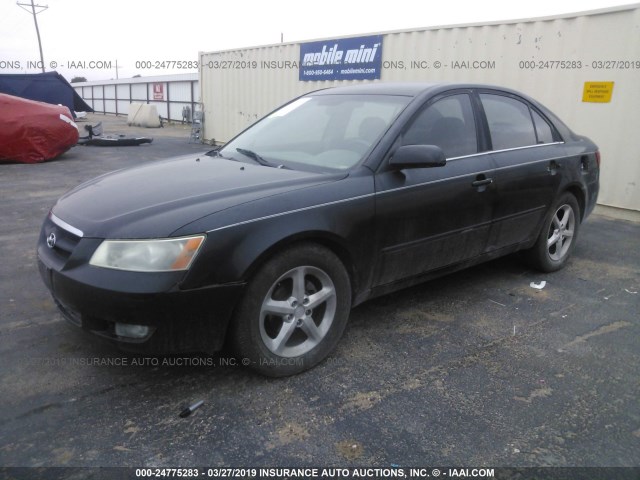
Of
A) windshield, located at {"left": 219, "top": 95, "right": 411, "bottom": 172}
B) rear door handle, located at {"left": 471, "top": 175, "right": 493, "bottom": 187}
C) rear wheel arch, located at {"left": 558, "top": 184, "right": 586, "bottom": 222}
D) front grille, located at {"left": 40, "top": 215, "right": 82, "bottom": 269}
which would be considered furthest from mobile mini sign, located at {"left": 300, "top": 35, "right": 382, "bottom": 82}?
front grille, located at {"left": 40, "top": 215, "right": 82, "bottom": 269}

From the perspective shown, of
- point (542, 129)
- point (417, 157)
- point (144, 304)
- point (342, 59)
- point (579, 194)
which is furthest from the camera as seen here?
point (342, 59)

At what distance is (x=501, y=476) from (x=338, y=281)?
1.25 m

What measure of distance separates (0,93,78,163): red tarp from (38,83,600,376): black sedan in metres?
9.64

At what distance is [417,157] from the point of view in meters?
3.01

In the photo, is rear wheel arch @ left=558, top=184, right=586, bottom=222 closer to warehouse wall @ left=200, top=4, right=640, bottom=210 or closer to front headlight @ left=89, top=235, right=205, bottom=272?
warehouse wall @ left=200, top=4, right=640, bottom=210

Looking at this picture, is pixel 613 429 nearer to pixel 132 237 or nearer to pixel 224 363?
pixel 224 363

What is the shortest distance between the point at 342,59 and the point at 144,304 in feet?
31.6

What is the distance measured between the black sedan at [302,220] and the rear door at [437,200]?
11 millimetres

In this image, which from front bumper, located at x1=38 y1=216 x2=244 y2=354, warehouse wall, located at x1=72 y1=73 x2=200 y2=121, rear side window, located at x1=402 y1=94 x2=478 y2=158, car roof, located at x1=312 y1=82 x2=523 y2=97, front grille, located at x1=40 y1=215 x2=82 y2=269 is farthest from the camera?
warehouse wall, located at x1=72 y1=73 x2=200 y2=121

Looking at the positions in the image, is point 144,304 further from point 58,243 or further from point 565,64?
point 565,64

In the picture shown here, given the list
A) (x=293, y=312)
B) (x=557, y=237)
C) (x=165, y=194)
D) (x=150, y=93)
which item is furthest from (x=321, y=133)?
(x=150, y=93)

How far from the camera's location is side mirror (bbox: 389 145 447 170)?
301 centimetres

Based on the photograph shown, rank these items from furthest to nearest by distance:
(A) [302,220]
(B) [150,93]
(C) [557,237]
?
(B) [150,93]
(C) [557,237]
(A) [302,220]

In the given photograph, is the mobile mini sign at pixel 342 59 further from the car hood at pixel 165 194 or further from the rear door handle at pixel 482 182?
the car hood at pixel 165 194
